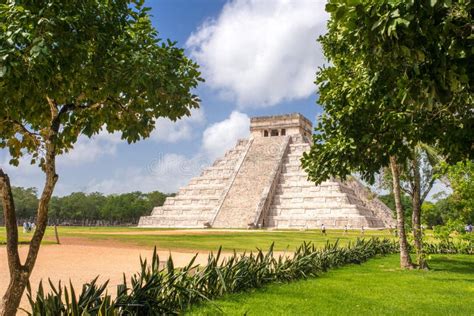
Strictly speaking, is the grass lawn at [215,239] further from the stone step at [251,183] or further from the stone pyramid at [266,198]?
the stone step at [251,183]

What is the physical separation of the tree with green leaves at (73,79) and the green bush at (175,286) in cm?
71

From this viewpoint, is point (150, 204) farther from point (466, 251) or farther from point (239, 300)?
point (239, 300)

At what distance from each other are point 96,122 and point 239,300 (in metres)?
4.26

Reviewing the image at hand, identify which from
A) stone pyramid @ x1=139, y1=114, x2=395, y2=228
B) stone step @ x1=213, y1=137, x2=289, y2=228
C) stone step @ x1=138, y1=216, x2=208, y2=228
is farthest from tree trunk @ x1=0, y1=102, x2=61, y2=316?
stone step @ x1=138, y1=216, x2=208, y2=228

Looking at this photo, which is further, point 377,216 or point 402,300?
point 377,216

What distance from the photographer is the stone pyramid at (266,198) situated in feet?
147

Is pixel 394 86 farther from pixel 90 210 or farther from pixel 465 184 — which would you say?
pixel 90 210

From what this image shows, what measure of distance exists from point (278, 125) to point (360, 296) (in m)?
56.7

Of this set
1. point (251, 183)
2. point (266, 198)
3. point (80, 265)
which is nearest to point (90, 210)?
point (251, 183)

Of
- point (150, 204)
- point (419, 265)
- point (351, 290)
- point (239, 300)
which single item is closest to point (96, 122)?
point (239, 300)

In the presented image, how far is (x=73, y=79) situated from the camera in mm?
5176

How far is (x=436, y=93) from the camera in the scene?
3426 mm

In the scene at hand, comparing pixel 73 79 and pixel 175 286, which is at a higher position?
pixel 73 79

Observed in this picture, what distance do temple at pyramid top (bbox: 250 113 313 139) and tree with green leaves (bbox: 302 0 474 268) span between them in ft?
174
